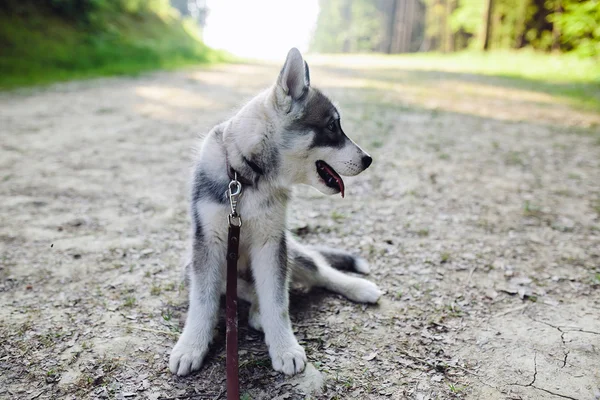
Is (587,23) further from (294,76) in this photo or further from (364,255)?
(294,76)

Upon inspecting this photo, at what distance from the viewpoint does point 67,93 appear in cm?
955

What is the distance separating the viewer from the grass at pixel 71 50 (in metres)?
10.7

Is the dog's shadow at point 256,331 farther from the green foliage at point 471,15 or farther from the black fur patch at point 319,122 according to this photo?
the green foliage at point 471,15

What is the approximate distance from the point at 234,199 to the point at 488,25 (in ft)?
79.1

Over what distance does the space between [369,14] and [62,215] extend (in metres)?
50.9

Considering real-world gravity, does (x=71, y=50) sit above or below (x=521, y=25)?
below

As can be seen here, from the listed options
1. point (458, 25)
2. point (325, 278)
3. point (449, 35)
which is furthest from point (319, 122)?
point (449, 35)

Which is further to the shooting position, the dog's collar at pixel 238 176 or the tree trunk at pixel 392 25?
the tree trunk at pixel 392 25

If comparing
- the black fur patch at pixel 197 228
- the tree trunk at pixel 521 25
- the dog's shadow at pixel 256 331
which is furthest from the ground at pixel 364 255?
the tree trunk at pixel 521 25

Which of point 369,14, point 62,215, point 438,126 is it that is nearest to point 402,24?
point 369,14

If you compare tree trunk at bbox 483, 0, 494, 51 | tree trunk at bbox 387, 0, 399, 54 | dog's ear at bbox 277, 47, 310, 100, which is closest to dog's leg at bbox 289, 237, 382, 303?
dog's ear at bbox 277, 47, 310, 100

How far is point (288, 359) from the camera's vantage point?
245 cm

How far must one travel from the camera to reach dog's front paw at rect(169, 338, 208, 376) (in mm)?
2412

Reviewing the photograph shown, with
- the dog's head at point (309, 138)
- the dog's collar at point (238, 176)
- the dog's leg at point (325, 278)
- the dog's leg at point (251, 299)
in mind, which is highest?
the dog's head at point (309, 138)
